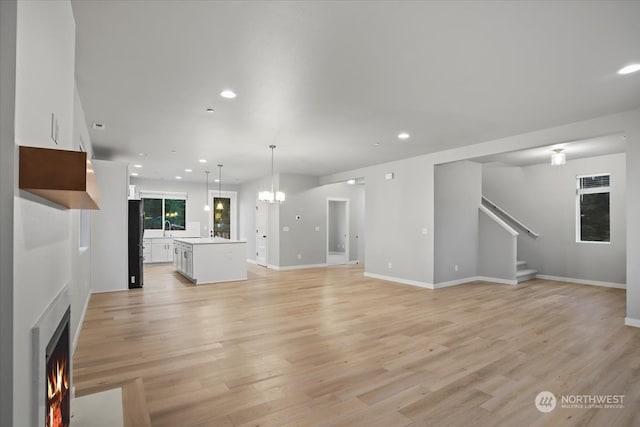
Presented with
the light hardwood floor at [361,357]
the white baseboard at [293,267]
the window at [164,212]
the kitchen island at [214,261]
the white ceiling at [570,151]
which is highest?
the white ceiling at [570,151]

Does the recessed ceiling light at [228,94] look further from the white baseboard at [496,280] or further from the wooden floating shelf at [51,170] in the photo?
the white baseboard at [496,280]

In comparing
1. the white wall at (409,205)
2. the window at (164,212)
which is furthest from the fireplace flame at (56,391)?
the window at (164,212)

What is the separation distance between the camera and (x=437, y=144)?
19.9 ft

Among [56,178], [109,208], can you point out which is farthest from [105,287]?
[56,178]

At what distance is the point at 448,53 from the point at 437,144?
338 cm

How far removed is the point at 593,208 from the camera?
294 inches

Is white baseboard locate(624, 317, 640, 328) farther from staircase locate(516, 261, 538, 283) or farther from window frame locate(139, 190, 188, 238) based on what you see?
window frame locate(139, 190, 188, 238)

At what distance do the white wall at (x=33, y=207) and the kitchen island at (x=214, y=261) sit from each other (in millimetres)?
5636

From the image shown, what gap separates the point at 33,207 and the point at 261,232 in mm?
9385

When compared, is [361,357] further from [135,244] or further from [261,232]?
[261,232]

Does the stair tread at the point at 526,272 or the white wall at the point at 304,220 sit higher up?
the white wall at the point at 304,220

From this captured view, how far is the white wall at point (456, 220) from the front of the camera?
22.9 feet

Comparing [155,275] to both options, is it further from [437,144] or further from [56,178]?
[56,178]

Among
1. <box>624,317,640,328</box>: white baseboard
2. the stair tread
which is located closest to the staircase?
the stair tread
